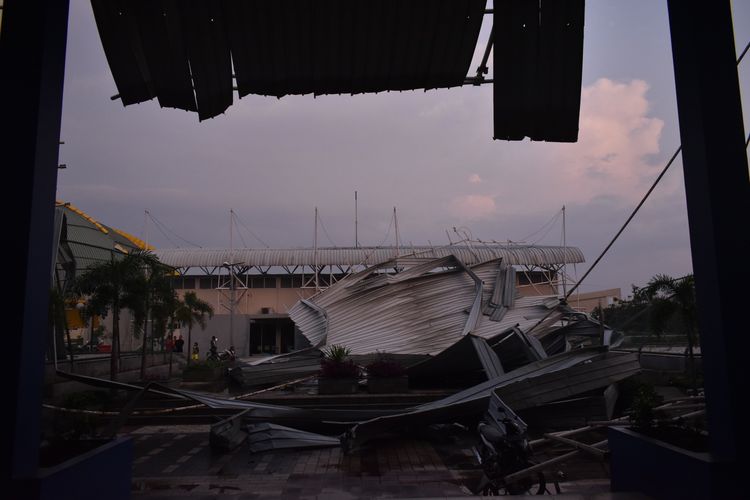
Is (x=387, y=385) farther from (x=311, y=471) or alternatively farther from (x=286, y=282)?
(x=286, y=282)

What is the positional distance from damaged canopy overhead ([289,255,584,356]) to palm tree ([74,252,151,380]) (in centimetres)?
603

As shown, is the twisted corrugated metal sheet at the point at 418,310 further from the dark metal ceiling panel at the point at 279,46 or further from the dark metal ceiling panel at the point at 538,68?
the dark metal ceiling panel at the point at 279,46

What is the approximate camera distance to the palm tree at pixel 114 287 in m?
17.5

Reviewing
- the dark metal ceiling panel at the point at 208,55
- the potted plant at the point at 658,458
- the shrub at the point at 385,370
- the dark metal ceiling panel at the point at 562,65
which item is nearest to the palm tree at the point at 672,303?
the shrub at the point at 385,370

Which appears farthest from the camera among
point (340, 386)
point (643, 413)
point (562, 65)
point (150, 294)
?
point (150, 294)

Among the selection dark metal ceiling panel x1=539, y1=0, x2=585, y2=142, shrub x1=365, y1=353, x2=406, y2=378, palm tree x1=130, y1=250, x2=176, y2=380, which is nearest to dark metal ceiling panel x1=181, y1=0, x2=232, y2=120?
dark metal ceiling panel x1=539, y1=0, x2=585, y2=142

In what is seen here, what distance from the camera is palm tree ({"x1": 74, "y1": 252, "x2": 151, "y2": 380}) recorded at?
17.5m

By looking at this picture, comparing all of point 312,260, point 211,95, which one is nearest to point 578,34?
point 211,95

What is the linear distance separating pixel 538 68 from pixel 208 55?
3.70 m

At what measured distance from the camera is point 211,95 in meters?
6.92

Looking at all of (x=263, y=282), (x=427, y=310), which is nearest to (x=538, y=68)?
(x=427, y=310)

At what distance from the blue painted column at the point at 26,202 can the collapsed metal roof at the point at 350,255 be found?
43.5 meters

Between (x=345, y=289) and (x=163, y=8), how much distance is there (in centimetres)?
1635

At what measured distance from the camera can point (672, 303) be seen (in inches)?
592
